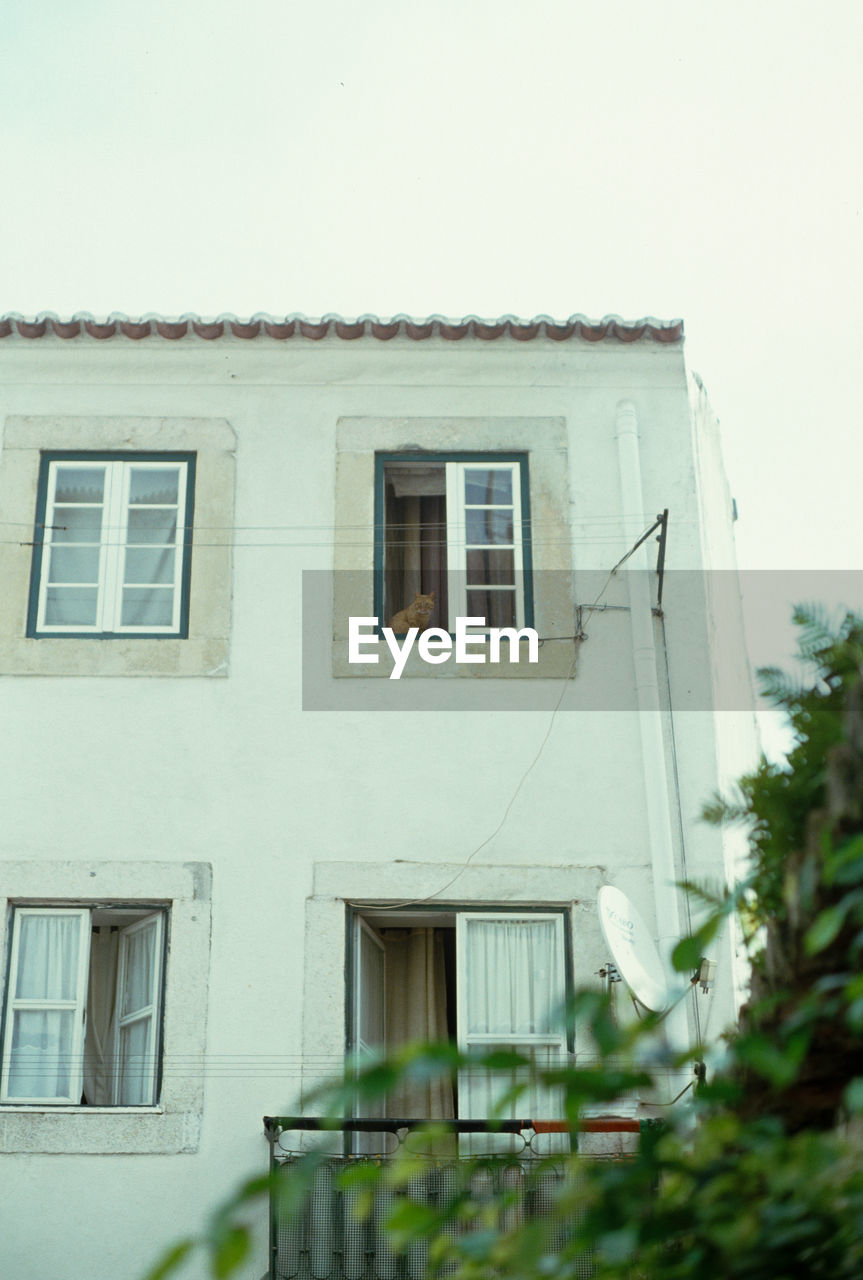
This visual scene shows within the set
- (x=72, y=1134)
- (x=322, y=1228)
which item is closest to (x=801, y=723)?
(x=322, y=1228)

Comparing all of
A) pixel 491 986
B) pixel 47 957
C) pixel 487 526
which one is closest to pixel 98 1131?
pixel 47 957

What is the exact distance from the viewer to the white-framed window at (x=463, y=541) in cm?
895

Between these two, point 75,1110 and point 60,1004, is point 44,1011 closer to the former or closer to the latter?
point 60,1004

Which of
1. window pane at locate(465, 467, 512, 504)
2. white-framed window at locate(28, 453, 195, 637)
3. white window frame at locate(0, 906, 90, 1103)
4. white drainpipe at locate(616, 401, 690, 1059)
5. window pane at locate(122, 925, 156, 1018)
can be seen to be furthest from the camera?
window pane at locate(465, 467, 512, 504)

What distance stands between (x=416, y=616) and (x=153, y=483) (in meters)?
1.78

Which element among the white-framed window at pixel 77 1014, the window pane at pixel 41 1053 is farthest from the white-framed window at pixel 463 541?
the window pane at pixel 41 1053

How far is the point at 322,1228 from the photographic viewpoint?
7250 millimetres

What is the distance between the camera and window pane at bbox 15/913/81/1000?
805 cm

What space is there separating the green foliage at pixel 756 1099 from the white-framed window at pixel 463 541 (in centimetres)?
632

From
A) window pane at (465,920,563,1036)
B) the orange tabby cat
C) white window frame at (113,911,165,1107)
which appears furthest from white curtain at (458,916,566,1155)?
the orange tabby cat

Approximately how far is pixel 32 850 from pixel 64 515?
2.02 meters

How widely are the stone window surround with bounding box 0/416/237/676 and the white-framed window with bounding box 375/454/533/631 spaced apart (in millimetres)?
906

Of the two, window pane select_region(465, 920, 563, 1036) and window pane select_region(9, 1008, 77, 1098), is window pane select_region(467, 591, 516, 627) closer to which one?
window pane select_region(465, 920, 563, 1036)

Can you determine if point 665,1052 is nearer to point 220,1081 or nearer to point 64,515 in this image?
point 220,1081
